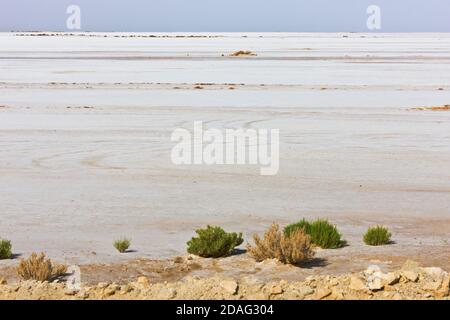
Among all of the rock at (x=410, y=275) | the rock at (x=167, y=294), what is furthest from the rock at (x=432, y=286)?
the rock at (x=167, y=294)

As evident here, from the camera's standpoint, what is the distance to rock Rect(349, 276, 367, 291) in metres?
6.41

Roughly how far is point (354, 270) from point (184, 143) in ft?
33.6

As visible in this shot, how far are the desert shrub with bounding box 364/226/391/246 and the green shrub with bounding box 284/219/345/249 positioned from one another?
0.31m

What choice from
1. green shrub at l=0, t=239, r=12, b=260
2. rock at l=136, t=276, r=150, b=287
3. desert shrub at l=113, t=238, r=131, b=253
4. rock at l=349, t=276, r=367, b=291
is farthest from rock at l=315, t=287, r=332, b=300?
green shrub at l=0, t=239, r=12, b=260

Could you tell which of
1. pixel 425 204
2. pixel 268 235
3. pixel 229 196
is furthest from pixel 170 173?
pixel 268 235

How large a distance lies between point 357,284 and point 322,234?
249 cm

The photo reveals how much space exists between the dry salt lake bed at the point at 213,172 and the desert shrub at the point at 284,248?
290 mm

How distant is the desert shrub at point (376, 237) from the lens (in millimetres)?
8961

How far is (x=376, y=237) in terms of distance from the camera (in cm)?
896

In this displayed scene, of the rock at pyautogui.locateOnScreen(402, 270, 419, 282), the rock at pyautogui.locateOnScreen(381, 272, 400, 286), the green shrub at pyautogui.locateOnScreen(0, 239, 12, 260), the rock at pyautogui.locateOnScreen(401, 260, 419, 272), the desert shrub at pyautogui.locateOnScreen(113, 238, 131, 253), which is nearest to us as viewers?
the rock at pyautogui.locateOnScreen(381, 272, 400, 286)

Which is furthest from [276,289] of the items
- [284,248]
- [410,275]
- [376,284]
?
[284,248]

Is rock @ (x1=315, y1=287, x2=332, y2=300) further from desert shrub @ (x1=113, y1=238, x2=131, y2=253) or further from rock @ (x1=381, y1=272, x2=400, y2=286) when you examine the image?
desert shrub @ (x1=113, y1=238, x2=131, y2=253)

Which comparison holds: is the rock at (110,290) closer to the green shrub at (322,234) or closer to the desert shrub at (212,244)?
the desert shrub at (212,244)
